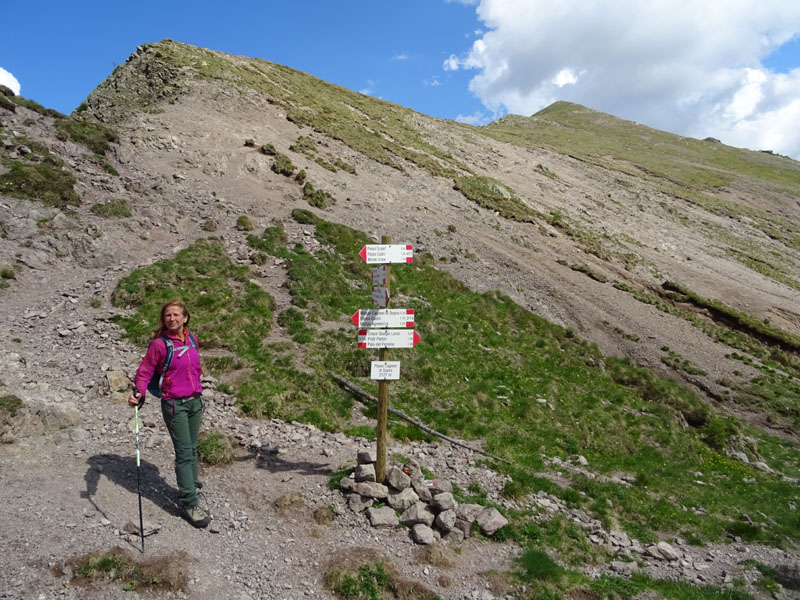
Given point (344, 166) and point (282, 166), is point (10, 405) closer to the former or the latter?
point (282, 166)

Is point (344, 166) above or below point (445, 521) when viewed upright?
above

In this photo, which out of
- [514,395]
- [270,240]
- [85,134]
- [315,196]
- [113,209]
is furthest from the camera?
[315,196]

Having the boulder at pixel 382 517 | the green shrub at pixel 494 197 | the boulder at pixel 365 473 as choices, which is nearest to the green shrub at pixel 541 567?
the boulder at pixel 382 517

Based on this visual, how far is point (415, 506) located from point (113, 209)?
21737 millimetres

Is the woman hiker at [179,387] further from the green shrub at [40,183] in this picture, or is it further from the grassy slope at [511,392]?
the green shrub at [40,183]

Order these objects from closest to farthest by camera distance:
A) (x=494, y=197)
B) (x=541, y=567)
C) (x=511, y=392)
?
1. (x=541, y=567)
2. (x=511, y=392)
3. (x=494, y=197)

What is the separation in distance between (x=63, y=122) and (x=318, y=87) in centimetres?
4643

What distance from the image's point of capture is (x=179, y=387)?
24.6 ft

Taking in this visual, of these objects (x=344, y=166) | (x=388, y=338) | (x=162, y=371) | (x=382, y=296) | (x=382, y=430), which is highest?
(x=344, y=166)

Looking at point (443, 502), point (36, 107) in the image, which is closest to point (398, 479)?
point (443, 502)

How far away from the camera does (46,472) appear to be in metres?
8.42

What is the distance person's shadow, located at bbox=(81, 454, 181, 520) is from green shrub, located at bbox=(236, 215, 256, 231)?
17.2 meters

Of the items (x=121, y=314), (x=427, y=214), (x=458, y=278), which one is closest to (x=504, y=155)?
(x=427, y=214)

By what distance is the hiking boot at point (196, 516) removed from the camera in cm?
768
